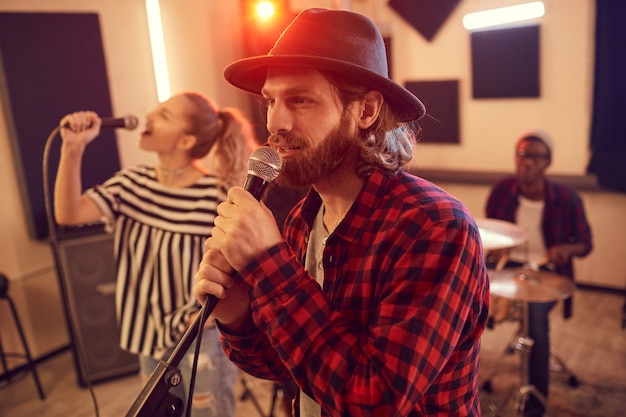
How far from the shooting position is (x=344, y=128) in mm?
1131

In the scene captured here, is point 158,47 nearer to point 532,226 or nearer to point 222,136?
point 222,136

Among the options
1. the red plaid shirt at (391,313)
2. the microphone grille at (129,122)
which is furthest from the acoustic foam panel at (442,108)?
the red plaid shirt at (391,313)

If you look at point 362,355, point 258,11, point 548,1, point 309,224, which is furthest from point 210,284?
point 548,1

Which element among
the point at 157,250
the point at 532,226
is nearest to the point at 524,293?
the point at 532,226

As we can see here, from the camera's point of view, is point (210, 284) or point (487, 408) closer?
point (210, 284)

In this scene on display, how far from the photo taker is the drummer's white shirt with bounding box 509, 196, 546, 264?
3.38 meters

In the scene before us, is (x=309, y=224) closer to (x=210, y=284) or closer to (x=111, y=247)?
(x=210, y=284)

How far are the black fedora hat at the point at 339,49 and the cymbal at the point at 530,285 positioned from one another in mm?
1896

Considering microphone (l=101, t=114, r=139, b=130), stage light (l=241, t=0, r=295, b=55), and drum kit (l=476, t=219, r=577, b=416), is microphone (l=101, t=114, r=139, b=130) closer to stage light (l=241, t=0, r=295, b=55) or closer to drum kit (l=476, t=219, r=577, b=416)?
drum kit (l=476, t=219, r=577, b=416)

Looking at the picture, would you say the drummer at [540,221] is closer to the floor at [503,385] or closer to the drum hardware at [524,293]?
the drum hardware at [524,293]

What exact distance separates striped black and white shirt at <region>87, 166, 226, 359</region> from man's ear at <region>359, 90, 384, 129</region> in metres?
1.04

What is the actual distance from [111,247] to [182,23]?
2.12 m

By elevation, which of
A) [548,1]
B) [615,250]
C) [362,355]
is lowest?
[615,250]

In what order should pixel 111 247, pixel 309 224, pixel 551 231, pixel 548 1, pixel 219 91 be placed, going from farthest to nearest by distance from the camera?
pixel 219 91 < pixel 548 1 < pixel 111 247 < pixel 551 231 < pixel 309 224
